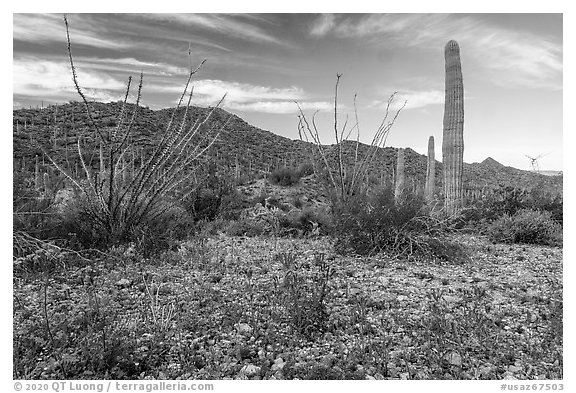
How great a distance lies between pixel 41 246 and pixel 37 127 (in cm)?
1261

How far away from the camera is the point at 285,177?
16859 mm

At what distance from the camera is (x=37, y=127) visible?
16344 mm

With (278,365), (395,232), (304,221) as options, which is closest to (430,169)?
(304,221)

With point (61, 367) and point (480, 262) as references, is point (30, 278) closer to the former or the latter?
point (61, 367)

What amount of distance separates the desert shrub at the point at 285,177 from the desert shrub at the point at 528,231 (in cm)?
896

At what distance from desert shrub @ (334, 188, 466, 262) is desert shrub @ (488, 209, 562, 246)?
2398 mm

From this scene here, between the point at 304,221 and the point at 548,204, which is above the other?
the point at 548,204

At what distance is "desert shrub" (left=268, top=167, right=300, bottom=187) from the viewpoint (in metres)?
16.8

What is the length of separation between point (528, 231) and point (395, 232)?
346 centimetres

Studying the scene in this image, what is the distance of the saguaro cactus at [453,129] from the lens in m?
10.3

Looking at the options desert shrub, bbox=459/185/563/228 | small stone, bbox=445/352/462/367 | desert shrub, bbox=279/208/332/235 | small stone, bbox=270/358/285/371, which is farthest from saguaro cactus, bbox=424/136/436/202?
small stone, bbox=270/358/285/371

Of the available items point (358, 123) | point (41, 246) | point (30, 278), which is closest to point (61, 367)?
point (30, 278)

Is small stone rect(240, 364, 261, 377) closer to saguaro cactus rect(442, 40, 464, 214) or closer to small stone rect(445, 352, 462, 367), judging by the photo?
small stone rect(445, 352, 462, 367)

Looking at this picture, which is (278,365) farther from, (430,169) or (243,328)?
(430,169)
